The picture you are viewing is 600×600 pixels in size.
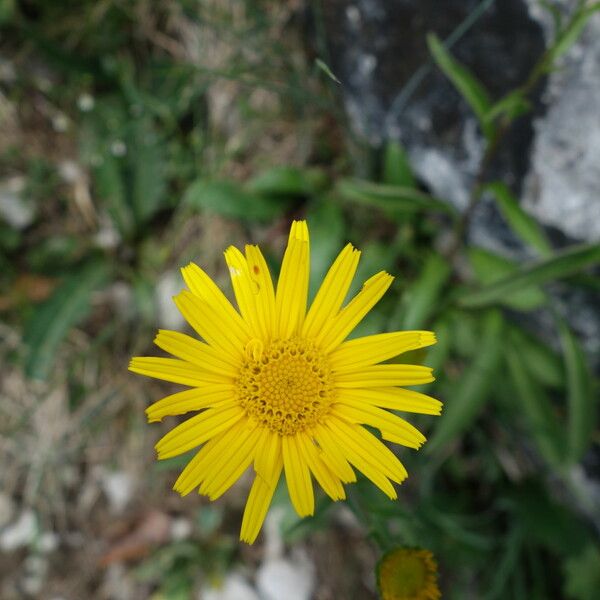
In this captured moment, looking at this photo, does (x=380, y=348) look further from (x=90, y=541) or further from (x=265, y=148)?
(x=90, y=541)

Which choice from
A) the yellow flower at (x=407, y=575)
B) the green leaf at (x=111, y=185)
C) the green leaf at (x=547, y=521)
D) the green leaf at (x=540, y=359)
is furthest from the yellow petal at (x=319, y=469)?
the green leaf at (x=111, y=185)

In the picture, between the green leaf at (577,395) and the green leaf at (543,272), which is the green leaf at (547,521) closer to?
the green leaf at (577,395)

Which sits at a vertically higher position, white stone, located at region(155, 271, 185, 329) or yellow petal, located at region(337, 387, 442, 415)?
white stone, located at region(155, 271, 185, 329)

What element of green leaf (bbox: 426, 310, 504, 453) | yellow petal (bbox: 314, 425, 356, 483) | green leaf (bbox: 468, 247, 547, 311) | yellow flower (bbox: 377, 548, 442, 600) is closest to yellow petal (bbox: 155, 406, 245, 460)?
yellow petal (bbox: 314, 425, 356, 483)

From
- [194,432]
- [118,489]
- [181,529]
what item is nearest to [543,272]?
[194,432]

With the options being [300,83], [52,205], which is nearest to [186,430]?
[300,83]

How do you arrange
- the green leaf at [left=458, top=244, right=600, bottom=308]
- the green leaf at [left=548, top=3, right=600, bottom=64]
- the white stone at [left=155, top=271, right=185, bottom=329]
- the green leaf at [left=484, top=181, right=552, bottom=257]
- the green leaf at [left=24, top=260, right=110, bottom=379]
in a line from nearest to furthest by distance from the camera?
the green leaf at [left=548, top=3, right=600, bottom=64] < the green leaf at [left=458, top=244, right=600, bottom=308] < the green leaf at [left=484, top=181, right=552, bottom=257] < the green leaf at [left=24, top=260, right=110, bottom=379] < the white stone at [left=155, top=271, right=185, bottom=329]

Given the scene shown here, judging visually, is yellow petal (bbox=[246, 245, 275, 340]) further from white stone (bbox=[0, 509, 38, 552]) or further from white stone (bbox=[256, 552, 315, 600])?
white stone (bbox=[0, 509, 38, 552])
